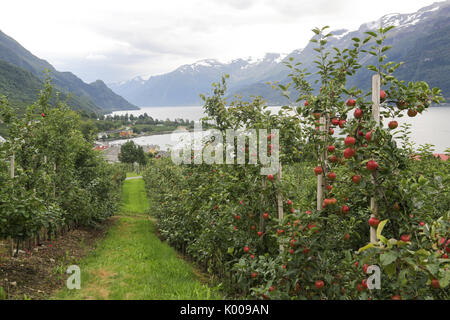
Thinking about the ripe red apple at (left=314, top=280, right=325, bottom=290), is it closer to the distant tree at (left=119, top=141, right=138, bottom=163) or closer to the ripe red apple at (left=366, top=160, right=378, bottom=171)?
the ripe red apple at (left=366, top=160, right=378, bottom=171)

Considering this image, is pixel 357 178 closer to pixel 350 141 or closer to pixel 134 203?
pixel 350 141

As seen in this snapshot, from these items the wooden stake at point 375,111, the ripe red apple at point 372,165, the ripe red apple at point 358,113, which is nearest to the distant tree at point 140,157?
the ripe red apple at point 358,113

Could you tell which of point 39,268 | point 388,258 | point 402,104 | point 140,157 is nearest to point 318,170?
point 402,104

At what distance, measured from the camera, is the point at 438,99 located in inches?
105

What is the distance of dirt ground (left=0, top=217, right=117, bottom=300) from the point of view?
13.9ft

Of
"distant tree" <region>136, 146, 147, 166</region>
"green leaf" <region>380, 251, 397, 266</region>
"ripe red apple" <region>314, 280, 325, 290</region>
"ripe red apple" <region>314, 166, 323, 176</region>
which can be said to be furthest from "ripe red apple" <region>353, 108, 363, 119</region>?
"distant tree" <region>136, 146, 147, 166</region>

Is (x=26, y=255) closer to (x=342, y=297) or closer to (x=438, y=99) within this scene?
(x=342, y=297)

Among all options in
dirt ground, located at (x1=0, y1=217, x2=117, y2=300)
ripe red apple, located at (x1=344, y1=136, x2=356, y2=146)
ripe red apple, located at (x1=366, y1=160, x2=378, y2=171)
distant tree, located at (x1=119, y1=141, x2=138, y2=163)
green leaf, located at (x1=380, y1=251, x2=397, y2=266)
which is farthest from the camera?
distant tree, located at (x1=119, y1=141, x2=138, y2=163)

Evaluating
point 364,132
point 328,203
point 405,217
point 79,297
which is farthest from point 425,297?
point 79,297

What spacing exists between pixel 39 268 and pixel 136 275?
2066 millimetres

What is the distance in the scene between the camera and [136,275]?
17.4 feet

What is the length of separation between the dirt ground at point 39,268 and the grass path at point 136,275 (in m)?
0.35

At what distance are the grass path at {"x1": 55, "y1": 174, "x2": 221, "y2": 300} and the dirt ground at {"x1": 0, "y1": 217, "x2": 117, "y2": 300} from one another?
35cm
